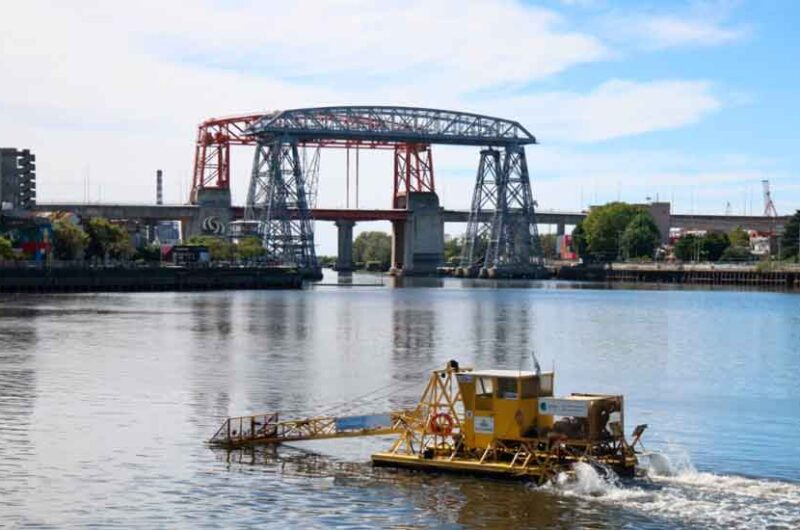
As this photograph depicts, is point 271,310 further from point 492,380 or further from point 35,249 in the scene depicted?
point 492,380

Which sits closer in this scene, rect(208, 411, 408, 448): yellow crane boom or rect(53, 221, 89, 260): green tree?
rect(208, 411, 408, 448): yellow crane boom

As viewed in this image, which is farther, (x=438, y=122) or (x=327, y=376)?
A: (x=438, y=122)

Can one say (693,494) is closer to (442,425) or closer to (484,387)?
(484,387)

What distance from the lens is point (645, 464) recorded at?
3155 cm

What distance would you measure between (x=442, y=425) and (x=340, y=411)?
10.4 m

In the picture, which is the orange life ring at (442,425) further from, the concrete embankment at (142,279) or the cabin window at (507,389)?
the concrete embankment at (142,279)

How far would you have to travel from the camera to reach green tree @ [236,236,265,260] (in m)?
174

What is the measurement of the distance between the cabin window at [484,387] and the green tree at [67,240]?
12689 cm

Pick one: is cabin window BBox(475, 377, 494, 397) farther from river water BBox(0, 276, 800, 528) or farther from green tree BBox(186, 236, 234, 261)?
green tree BBox(186, 236, 234, 261)

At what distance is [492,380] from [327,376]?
74.1ft

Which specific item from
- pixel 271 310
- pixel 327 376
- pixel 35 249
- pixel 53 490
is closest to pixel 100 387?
pixel 327 376

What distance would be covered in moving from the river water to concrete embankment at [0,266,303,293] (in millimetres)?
35647

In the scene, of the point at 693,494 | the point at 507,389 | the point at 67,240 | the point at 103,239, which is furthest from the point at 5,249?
the point at 693,494

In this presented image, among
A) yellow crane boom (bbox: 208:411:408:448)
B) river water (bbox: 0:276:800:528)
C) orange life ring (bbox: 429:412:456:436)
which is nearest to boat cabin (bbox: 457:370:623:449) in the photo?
orange life ring (bbox: 429:412:456:436)
